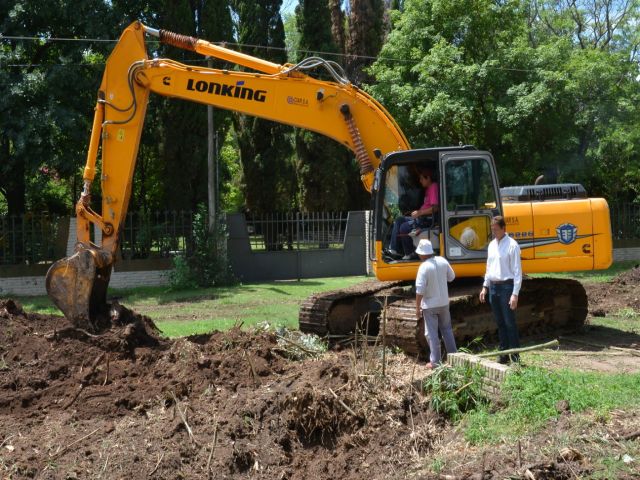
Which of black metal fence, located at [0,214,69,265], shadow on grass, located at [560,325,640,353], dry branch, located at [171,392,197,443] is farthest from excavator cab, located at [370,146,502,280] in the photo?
black metal fence, located at [0,214,69,265]

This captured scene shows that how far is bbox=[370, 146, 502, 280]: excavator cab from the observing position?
9633 millimetres

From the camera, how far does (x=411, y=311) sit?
30.1 feet

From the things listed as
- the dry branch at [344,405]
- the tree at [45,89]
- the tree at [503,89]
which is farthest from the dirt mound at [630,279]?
the tree at [45,89]

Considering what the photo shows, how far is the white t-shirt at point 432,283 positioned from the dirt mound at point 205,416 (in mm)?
807

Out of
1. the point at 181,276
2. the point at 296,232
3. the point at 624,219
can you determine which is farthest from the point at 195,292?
the point at 624,219

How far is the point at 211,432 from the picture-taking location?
265 inches

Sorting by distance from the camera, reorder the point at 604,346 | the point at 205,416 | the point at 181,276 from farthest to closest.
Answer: the point at 181,276 < the point at 604,346 < the point at 205,416

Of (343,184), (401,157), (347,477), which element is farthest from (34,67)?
(347,477)

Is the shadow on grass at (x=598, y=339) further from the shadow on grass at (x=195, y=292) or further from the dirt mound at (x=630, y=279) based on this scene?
the shadow on grass at (x=195, y=292)

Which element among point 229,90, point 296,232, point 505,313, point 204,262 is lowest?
point 505,313

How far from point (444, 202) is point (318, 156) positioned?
692 inches

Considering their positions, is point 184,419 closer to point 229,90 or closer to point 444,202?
point 444,202

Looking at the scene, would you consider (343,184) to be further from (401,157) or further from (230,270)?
(401,157)

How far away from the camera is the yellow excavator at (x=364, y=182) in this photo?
970cm
